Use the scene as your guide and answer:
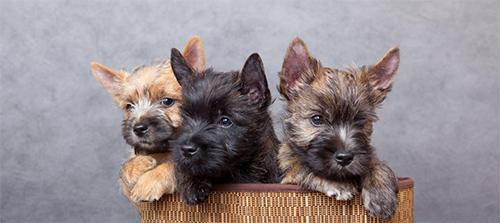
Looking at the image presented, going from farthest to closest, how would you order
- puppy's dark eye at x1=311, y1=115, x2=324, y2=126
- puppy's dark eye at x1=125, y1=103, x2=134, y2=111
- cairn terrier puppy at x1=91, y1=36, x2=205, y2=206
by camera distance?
puppy's dark eye at x1=125, y1=103, x2=134, y2=111 → cairn terrier puppy at x1=91, y1=36, x2=205, y2=206 → puppy's dark eye at x1=311, y1=115, x2=324, y2=126

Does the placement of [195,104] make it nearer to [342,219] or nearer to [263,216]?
[263,216]

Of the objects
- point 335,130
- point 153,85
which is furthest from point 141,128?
point 335,130

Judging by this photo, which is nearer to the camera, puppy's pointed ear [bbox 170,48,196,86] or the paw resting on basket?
the paw resting on basket

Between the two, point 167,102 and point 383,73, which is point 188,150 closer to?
point 167,102

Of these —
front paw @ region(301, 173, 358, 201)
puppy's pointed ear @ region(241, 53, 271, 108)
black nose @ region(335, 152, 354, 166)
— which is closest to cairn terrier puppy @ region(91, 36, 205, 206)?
puppy's pointed ear @ region(241, 53, 271, 108)

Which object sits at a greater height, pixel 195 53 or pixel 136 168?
pixel 195 53

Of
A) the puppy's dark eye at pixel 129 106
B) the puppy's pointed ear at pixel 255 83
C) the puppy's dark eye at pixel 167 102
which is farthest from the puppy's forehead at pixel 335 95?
the puppy's dark eye at pixel 129 106

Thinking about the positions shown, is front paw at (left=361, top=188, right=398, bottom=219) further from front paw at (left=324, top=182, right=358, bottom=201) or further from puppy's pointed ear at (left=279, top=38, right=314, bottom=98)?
puppy's pointed ear at (left=279, top=38, right=314, bottom=98)
